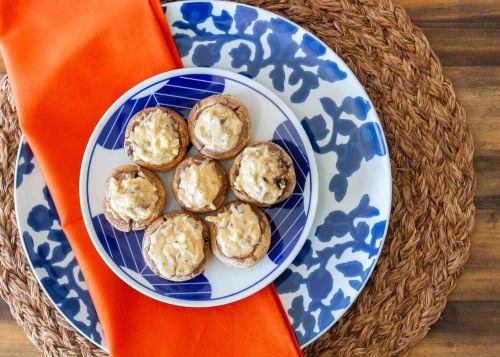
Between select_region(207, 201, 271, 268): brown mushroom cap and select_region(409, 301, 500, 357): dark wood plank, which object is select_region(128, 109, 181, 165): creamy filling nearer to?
select_region(207, 201, 271, 268): brown mushroom cap

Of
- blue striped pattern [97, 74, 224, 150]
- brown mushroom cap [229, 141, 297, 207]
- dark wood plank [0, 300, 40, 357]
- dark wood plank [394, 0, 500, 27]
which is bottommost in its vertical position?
dark wood plank [0, 300, 40, 357]

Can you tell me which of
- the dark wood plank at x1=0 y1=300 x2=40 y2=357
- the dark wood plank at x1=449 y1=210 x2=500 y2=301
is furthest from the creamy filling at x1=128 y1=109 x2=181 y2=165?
the dark wood plank at x1=449 y1=210 x2=500 y2=301

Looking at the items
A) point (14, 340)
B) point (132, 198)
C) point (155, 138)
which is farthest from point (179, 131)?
point (14, 340)

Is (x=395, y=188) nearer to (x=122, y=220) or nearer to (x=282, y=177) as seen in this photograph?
(x=282, y=177)

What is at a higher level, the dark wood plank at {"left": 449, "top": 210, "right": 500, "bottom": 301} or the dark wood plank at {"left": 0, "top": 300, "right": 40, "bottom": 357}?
the dark wood plank at {"left": 0, "top": 300, "right": 40, "bottom": 357}

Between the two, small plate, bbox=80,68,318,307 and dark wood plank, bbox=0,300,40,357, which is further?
dark wood plank, bbox=0,300,40,357

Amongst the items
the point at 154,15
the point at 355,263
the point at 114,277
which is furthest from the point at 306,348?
the point at 154,15
